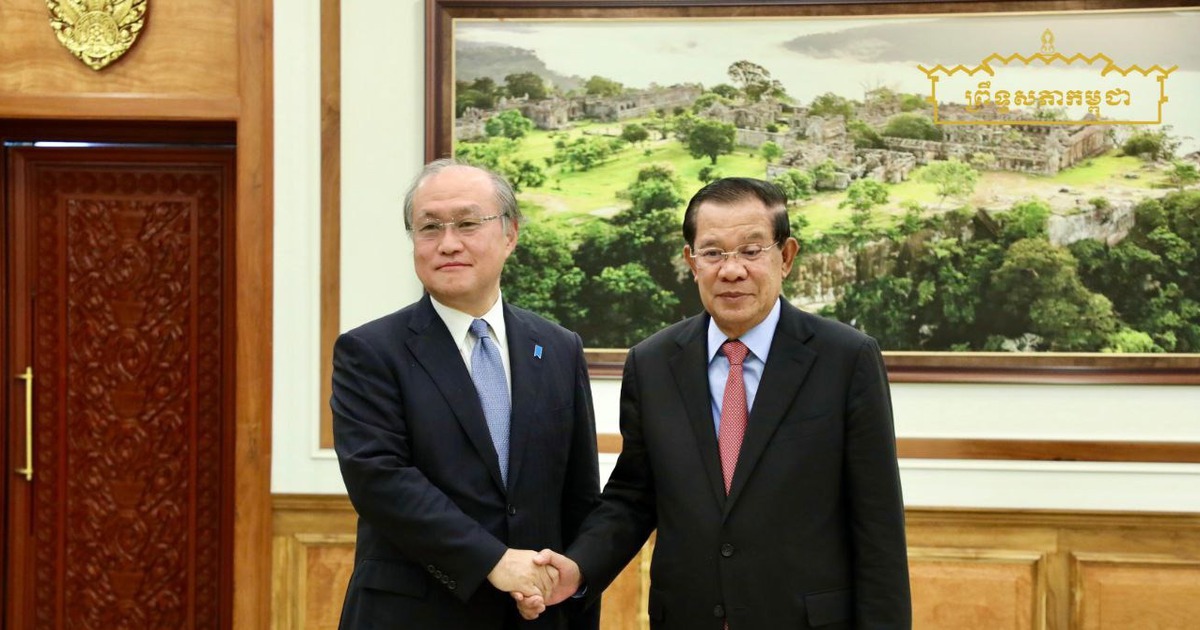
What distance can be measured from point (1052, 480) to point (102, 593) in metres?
3.16

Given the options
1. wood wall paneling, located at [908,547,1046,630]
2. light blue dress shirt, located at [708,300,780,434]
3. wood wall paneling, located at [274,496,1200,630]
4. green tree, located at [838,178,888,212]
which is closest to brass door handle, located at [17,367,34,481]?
wood wall paneling, located at [274,496,1200,630]

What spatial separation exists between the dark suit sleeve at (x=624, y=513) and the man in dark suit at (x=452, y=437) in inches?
2.6

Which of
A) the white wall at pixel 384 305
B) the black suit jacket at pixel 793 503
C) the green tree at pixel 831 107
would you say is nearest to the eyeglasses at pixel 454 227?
the black suit jacket at pixel 793 503

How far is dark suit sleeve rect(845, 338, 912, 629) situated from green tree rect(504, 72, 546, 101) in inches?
70.0

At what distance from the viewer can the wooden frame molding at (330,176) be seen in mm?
3234

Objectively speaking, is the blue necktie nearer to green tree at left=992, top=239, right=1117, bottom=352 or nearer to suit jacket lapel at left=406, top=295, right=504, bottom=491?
suit jacket lapel at left=406, top=295, right=504, bottom=491

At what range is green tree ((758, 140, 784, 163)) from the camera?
10.7 feet

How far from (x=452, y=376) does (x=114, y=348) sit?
2217 mm

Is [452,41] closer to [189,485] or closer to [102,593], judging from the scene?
[189,485]

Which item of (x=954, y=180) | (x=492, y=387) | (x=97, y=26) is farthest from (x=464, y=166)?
(x=97, y=26)

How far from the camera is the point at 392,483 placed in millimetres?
1787

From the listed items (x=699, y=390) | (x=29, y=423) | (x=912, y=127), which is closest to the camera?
(x=699, y=390)

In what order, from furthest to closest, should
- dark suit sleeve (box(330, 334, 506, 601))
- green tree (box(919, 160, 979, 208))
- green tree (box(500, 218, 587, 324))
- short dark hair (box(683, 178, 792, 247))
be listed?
1. green tree (box(500, 218, 587, 324))
2. green tree (box(919, 160, 979, 208))
3. short dark hair (box(683, 178, 792, 247))
4. dark suit sleeve (box(330, 334, 506, 601))

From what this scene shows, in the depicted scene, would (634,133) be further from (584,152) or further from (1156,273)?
(1156,273)
